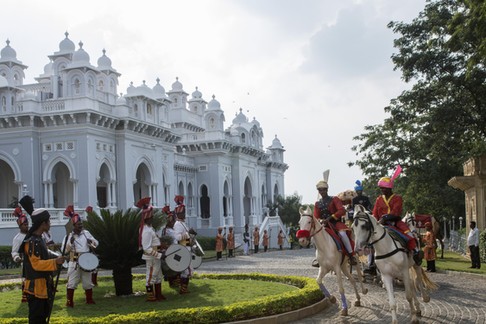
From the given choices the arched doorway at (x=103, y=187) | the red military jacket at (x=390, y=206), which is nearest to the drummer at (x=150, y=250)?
the red military jacket at (x=390, y=206)

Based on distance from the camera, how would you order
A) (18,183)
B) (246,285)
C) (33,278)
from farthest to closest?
(18,183) < (246,285) < (33,278)

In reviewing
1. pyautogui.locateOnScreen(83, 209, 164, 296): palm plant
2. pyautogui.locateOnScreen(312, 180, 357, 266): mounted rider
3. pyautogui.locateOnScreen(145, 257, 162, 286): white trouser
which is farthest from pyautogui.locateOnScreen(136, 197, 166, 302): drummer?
pyautogui.locateOnScreen(312, 180, 357, 266): mounted rider

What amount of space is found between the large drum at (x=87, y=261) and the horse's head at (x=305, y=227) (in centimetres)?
420

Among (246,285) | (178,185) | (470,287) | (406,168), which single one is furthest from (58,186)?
(470,287)

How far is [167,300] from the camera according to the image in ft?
42.2

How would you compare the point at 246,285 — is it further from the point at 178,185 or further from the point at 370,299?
the point at 178,185

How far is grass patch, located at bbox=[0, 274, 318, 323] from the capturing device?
1092 centimetres

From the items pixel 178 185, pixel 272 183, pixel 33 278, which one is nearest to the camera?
pixel 33 278

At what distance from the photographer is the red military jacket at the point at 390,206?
1068cm

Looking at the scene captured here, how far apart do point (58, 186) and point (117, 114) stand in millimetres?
5823

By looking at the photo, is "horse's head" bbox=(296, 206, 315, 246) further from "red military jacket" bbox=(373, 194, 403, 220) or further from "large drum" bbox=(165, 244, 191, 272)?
"large drum" bbox=(165, 244, 191, 272)

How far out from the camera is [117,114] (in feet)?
121

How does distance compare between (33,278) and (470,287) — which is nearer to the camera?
(33,278)

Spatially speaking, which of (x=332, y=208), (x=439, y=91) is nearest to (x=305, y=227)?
(x=332, y=208)
